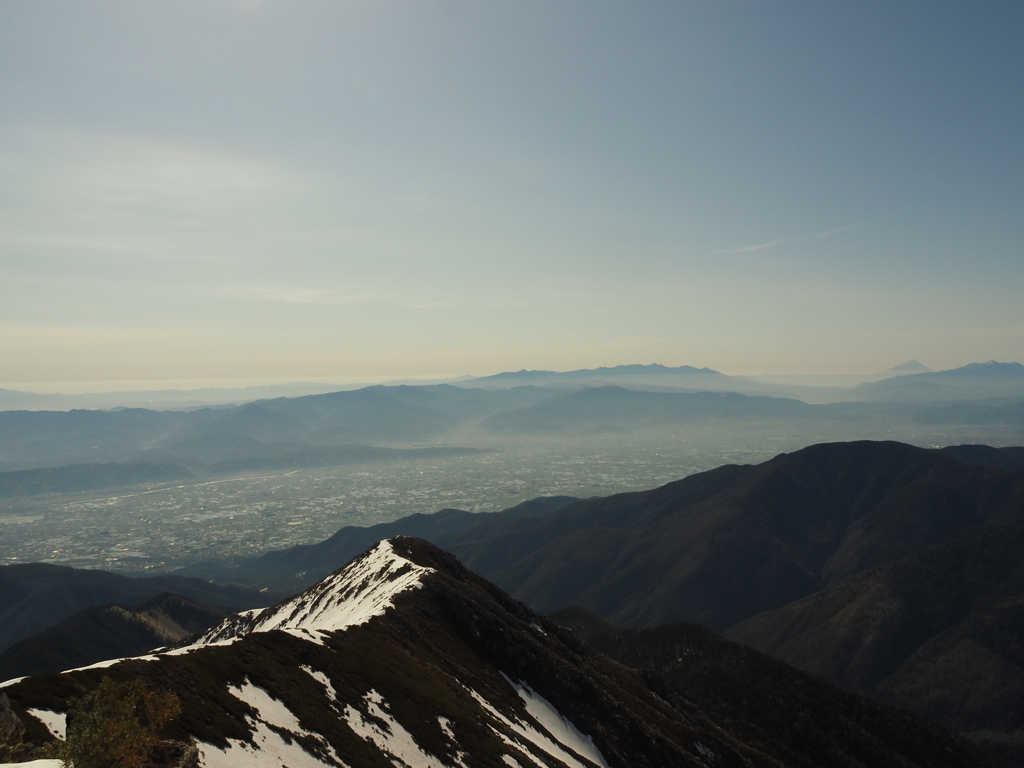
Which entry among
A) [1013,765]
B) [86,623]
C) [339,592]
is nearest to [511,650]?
[339,592]

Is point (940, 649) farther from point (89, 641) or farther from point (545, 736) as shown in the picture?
point (89, 641)

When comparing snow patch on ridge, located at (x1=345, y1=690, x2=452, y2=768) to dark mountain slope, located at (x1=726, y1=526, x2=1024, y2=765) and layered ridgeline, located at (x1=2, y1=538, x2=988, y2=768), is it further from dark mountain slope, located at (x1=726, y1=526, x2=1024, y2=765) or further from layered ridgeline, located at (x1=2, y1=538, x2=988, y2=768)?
dark mountain slope, located at (x1=726, y1=526, x2=1024, y2=765)

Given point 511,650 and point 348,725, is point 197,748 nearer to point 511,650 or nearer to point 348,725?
point 348,725

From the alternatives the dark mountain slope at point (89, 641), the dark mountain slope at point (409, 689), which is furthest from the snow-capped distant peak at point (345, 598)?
the dark mountain slope at point (89, 641)

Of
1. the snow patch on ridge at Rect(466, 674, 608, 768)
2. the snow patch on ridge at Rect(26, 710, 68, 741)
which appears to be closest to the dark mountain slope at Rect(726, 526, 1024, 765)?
the snow patch on ridge at Rect(466, 674, 608, 768)

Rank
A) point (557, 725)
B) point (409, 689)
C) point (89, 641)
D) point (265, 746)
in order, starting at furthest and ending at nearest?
point (89, 641)
point (557, 725)
point (409, 689)
point (265, 746)

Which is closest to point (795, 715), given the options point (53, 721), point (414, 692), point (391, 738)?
point (414, 692)
